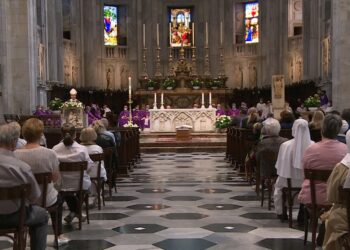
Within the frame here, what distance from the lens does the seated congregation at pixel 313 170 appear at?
4.71m

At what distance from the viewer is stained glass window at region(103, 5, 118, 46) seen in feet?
116

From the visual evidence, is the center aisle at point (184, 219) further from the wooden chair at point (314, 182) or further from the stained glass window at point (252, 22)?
the stained glass window at point (252, 22)

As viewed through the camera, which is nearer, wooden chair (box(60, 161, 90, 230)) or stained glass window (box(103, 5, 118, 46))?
wooden chair (box(60, 161, 90, 230))

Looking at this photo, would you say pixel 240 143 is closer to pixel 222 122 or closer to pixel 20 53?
pixel 222 122

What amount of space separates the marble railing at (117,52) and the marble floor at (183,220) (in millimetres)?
22592

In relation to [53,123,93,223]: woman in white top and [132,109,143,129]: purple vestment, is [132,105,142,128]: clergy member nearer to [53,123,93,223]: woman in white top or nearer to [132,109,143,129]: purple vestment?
[132,109,143,129]: purple vestment

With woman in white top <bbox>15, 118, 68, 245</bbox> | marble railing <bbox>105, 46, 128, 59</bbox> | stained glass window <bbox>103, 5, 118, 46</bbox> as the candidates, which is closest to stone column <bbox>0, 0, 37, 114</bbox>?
marble railing <bbox>105, 46, 128, 59</bbox>

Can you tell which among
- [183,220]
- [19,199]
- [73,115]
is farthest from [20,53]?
[19,199]

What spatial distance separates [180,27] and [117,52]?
13.8ft

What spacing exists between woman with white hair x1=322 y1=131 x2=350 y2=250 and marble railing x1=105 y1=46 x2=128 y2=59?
30853mm

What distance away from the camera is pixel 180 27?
35938 mm

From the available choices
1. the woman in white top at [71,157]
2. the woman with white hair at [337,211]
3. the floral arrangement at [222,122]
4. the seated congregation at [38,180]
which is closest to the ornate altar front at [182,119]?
the floral arrangement at [222,122]

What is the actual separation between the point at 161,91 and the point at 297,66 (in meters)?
7.77

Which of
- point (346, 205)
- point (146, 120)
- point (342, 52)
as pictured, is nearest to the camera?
point (346, 205)
